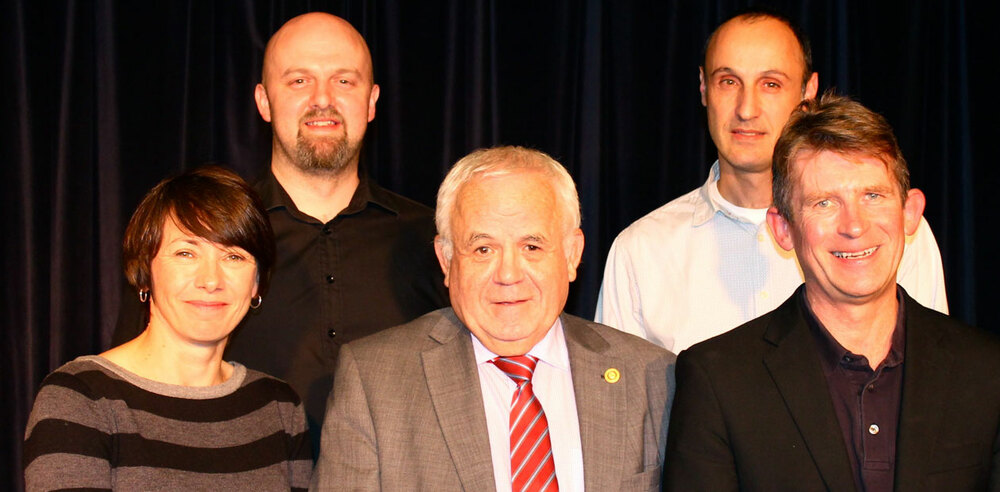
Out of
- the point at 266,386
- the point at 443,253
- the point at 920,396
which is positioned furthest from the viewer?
the point at 266,386

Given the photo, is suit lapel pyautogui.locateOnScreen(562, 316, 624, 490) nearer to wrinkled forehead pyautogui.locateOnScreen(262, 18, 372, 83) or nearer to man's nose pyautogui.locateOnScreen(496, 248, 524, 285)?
man's nose pyautogui.locateOnScreen(496, 248, 524, 285)

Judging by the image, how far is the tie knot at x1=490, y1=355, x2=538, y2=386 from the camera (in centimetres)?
255

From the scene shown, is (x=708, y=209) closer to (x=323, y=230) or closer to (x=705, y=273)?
(x=705, y=273)

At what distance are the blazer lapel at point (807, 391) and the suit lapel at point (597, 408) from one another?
40 cm

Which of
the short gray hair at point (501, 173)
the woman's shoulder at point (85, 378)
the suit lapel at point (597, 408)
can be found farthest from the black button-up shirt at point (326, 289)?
the suit lapel at point (597, 408)

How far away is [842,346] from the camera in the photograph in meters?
2.33

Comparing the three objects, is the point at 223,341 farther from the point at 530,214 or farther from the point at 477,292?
the point at 530,214

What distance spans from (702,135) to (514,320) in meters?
2.24

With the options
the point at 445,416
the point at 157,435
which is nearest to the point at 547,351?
the point at 445,416

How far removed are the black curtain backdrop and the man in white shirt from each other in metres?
1.03

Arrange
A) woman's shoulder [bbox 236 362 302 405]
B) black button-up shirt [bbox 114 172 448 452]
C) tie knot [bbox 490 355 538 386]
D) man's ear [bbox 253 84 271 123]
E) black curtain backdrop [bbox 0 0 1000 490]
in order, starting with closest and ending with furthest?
tie knot [bbox 490 355 538 386] → woman's shoulder [bbox 236 362 302 405] → black button-up shirt [bbox 114 172 448 452] → man's ear [bbox 253 84 271 123] → black curtain backdrop [bbox 0 0 1000 490]

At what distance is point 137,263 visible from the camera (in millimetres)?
2688

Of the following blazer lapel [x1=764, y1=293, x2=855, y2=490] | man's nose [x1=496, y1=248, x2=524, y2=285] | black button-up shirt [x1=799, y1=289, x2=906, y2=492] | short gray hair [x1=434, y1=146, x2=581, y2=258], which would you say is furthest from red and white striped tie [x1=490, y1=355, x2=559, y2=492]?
black button-up shirt [x1=799, y1=289, x2=906, y2=492]

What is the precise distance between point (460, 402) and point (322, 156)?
3.83 feet
